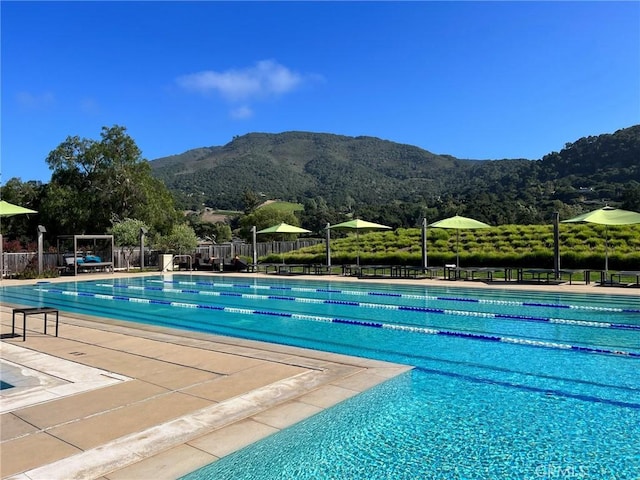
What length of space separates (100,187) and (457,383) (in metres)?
34.3

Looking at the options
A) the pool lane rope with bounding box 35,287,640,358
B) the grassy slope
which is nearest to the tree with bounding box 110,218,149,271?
the grassy slope

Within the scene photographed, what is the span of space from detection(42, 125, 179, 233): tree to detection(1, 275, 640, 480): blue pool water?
2260 cm

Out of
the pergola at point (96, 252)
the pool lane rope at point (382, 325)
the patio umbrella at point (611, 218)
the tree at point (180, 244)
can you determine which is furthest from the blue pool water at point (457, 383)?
the tree at point (180, 244)

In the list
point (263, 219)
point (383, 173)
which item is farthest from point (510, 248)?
point (383, 173)

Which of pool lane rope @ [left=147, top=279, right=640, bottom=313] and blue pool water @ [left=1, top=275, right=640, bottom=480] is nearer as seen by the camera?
blue pool water @ [left=1, top=275, right=640, bottom=480]

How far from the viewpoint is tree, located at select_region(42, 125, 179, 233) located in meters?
33.7

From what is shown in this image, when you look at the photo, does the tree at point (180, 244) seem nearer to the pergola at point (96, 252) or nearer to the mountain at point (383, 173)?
the pergola at point (96, 252)

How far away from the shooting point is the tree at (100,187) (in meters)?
33.7

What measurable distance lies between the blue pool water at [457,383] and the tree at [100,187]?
2260 centimetres

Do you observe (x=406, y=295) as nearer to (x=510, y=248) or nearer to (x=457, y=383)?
(x=457, y=383)

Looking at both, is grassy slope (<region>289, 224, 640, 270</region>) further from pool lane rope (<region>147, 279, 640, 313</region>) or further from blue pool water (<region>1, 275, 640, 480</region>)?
pool lane rope (<region>147, 279, 640, 313</region>)

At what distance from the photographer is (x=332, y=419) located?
393 cm

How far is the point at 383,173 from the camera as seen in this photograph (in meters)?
108

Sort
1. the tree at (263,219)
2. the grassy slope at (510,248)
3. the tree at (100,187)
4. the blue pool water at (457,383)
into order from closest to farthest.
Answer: the blue pool water at (457,383) → the grassy slope at (510,248) → the tree at (100,187) → the tree at (263,219)
